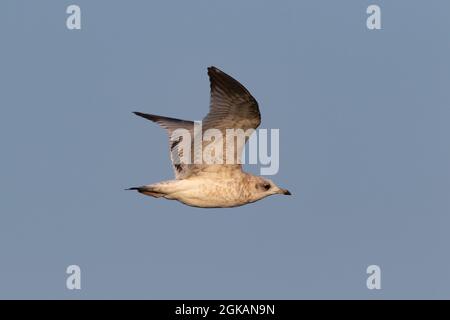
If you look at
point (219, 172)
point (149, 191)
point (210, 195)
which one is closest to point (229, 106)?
point (219, 172)

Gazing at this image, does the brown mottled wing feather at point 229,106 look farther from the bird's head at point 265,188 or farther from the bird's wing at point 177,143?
the bird's head at point 265,188

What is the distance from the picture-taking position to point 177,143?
17.5 metres

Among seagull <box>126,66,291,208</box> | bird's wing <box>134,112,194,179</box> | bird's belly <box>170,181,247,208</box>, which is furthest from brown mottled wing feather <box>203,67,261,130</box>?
bird's belly <box>170,181,247,208</box>

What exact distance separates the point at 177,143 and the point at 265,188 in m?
1.69

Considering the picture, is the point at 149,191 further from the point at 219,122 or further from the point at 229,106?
the point at 229,106

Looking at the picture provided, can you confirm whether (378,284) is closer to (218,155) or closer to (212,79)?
(218,155)

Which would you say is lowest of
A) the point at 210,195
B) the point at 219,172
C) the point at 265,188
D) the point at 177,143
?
the point at 210,195

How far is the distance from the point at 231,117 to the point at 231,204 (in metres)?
1.67

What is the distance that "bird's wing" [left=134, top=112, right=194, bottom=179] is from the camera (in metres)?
17.2

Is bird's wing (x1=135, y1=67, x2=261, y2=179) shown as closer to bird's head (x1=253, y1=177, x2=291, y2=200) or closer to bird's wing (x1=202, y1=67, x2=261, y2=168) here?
bird's wing (x1=202, y1=67, x2=261, y2=168)

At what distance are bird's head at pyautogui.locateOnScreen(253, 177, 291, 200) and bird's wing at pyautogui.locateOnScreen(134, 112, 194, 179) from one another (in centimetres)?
117

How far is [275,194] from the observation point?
58.0 ft

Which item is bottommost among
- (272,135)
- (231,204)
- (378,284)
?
(378,284)

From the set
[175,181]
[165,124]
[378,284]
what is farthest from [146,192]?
[378,284]
